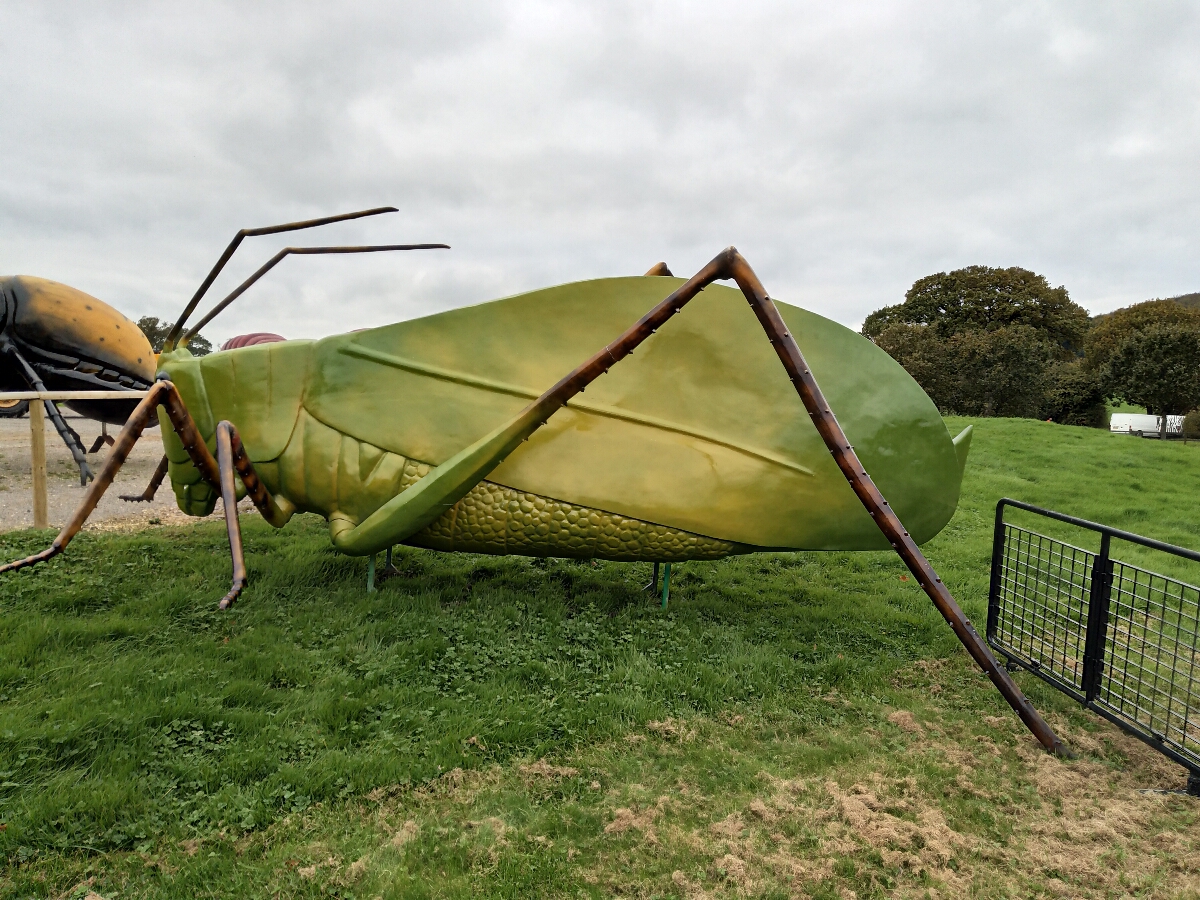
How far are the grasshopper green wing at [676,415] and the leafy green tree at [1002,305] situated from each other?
94.0ft

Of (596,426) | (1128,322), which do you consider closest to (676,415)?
(596,426)

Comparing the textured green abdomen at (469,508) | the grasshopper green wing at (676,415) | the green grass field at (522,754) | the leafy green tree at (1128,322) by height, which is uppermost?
the leafy green tree at (1128,322)

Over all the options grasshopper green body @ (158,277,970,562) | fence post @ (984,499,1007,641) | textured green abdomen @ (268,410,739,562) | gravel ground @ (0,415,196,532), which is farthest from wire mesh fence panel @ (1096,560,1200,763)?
gravel ground @ (0,415,196,532)

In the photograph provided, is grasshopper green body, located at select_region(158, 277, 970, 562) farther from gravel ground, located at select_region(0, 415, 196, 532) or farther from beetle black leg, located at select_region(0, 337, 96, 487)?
beetle black leg, located at select_region(0, 337, 96, 487)

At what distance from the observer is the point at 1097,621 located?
9.88 ft

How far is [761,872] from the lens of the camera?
207 cm

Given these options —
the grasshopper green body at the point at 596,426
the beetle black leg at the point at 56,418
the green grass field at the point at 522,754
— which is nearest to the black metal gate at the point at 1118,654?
the green grass field at the point at 522,754

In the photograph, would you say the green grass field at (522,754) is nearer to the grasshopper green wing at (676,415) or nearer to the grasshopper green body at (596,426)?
the grasshopper green body at (596,426)

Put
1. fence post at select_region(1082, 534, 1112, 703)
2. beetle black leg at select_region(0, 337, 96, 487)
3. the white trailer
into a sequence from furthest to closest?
the white trailer → beetle black leg at select_region(0, 337, 96, 487) → fence post at select_region(1082, 534, 1112, 703)

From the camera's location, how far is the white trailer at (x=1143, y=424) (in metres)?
22.5

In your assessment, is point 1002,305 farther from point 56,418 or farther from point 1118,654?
point 56,418

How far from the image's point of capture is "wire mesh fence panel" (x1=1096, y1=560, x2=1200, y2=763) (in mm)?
2666

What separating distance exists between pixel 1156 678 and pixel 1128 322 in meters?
39.6

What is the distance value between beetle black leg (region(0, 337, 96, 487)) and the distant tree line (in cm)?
2359
